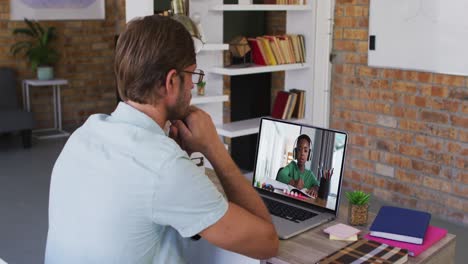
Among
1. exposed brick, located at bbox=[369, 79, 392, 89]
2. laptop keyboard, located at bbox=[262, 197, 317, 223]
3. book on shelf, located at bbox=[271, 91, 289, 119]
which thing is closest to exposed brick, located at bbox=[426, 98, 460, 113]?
exposed brick, located at bbox=[369, 79, 392, 89]

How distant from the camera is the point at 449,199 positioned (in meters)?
4.09

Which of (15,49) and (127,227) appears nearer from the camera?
(127,227)

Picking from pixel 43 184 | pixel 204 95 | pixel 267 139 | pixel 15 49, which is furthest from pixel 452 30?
pixel 15 49

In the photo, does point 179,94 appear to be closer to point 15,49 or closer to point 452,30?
point 452,30

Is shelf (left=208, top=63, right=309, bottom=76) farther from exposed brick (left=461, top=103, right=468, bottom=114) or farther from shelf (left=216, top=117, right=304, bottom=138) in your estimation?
exposed brick (left=461, top=103, right=468, bottom=114)

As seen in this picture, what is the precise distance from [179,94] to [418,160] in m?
3.18

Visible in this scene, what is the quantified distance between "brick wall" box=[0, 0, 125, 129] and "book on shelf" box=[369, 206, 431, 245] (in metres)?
5.91

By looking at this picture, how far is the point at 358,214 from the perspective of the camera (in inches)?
75.6

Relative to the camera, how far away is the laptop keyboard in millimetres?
1956

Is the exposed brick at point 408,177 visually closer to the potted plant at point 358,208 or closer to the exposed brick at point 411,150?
the exposed brick at point 411,150

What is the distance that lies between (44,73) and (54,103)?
1.62 feet

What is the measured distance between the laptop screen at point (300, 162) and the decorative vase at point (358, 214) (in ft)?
0.24

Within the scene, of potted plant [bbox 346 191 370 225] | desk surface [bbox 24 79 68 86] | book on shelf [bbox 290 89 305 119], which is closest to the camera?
potted plant [bbox 346 191 370 225]

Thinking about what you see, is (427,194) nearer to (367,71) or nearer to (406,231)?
(367,71)
